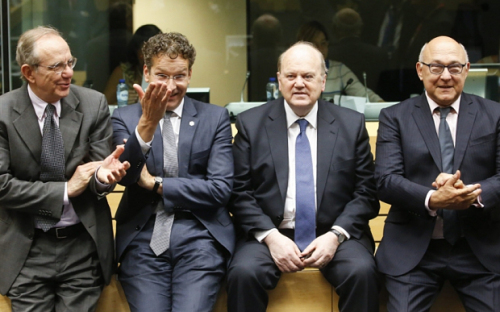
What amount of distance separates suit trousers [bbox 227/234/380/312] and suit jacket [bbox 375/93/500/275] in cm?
15

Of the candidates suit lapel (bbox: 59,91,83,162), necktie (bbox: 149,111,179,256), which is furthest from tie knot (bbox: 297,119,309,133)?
suit lapel (bbox: 59,91,83,162)

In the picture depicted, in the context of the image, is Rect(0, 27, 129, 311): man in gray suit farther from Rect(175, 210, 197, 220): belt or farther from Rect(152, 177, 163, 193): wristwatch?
Rect(175, 210, 197, 220): belt

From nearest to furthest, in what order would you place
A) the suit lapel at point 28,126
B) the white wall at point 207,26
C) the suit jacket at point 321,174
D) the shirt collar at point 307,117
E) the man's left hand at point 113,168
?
the man's left hand at point 113,168 < the suit lapel at point 28,126 < the suit jacket at point 321,174 < the shirt collar at point 307,117 < the white wall at point 207,26

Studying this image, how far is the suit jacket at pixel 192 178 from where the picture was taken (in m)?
2.91

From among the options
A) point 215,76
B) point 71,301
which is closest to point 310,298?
point 71,301

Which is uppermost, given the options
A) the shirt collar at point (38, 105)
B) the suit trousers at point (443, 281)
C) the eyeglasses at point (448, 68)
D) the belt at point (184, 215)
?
the eyeglasses at point (448, 68)

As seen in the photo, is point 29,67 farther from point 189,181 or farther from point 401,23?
point 401,23

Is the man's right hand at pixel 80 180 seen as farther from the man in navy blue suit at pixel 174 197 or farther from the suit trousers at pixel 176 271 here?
the suit trousers at pixel 176 271

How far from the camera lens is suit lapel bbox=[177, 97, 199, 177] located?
3.02m

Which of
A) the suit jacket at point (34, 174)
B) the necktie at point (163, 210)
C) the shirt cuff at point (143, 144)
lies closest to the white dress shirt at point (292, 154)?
the necktie at point (163, 210)

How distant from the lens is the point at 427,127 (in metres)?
2.95

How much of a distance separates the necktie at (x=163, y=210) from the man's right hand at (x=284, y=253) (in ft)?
1.62

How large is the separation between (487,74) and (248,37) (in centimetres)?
246

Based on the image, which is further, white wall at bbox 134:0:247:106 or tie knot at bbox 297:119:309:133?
white wall at bbox 134:0:247:106
